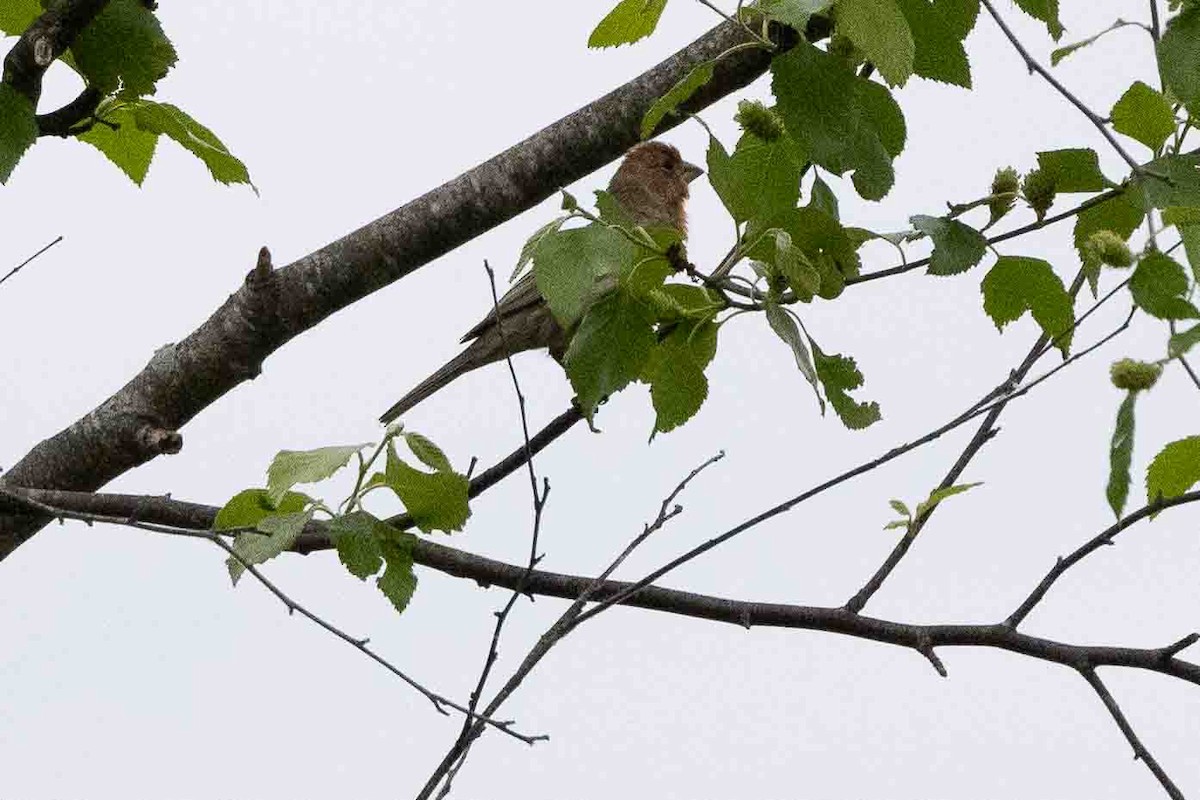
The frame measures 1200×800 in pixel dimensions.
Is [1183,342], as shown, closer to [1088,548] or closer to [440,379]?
[1088,548]

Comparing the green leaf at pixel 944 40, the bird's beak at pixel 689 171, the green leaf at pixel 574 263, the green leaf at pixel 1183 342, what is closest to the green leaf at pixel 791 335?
the green leaf at pixel 574 263

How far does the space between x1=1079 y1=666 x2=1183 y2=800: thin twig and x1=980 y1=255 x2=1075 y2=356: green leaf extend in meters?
0.75

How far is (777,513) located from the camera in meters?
3.39

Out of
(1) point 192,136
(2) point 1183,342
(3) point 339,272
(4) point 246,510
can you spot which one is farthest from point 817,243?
(3) point 339,272

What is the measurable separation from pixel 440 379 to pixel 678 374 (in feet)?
14.8

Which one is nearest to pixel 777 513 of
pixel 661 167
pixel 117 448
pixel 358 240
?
pixel 358 240

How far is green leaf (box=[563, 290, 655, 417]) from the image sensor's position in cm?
330

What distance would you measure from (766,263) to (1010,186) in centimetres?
55

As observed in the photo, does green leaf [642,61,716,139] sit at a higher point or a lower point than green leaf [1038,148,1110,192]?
lower

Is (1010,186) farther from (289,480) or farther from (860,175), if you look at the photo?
(289,480)

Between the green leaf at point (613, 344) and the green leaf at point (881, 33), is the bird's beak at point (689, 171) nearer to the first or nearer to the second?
the green leaf at point (613, 344)

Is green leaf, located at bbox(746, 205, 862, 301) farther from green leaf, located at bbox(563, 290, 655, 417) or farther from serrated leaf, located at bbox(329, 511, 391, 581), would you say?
serrated leaf, located at bbox(329, 511, 391, 581)

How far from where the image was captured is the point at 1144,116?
3.11 m

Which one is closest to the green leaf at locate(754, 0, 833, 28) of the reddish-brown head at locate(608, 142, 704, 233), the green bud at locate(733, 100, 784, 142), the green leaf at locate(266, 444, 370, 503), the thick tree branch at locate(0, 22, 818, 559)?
the green bud at locate(733, 100, 784, 142)
